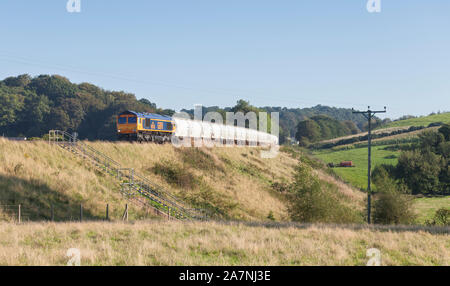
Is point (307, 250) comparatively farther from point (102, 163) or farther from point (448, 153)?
point (448, 153)

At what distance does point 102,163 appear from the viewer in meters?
→ 31.8

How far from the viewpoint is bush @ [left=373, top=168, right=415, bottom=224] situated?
3462cm

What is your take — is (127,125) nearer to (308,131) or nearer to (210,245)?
(210,245)

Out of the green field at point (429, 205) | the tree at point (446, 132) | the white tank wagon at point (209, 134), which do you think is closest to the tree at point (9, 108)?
the white tank wagon at point (209, 134)

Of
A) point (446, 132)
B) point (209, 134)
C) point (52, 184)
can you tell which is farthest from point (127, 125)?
point (446, 132)

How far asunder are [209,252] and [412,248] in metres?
7.56

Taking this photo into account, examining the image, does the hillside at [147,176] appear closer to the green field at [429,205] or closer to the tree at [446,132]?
the green field at [429,205]

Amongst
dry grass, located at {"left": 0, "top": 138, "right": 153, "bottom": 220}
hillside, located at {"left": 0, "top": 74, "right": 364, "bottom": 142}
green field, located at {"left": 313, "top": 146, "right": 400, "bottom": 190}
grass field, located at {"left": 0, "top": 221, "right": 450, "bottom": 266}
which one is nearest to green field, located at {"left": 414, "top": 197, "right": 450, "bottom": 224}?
green field, located at {"left": 313, "top": 146, "right": 400, "bottom": 190}

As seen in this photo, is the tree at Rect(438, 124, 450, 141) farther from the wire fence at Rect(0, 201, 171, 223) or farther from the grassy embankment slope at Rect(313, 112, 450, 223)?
the wire fence at Rect(0, 201, 171, 223)

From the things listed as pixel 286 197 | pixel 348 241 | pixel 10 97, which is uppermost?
pixel 10 97

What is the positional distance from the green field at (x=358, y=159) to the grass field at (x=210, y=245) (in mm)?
58452
